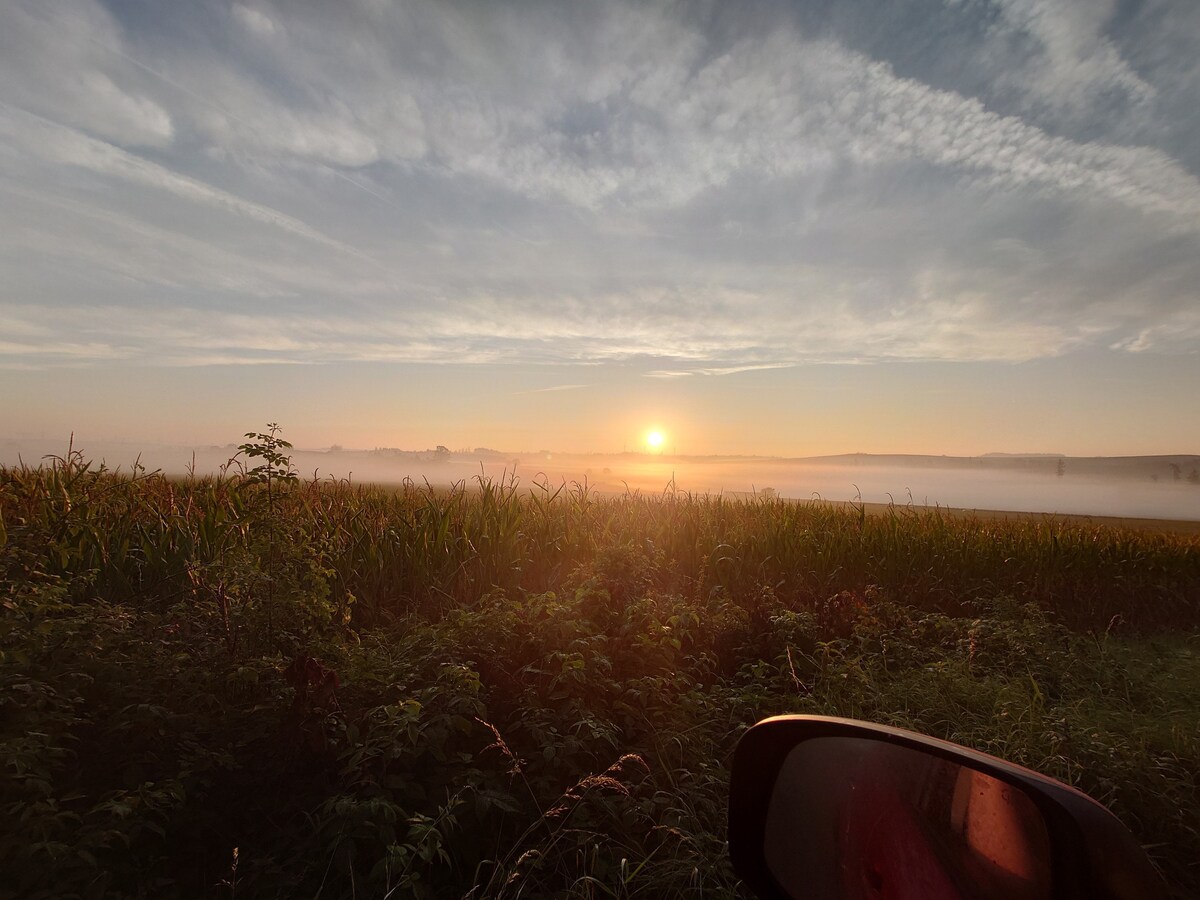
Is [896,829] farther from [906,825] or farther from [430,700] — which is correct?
[430,700]

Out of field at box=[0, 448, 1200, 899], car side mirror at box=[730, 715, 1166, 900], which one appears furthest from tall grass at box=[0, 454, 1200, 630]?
car side mirror at box=[730, 715, 1166, 900]

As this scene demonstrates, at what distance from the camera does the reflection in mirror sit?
1054mm

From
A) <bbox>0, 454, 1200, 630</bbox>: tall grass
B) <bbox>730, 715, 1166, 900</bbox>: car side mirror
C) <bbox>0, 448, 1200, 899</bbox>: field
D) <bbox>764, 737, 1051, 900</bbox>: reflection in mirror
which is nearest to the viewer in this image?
<bbox>730, 715, 1166, 900</bbox>: car side mirror

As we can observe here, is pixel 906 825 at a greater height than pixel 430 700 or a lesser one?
greater

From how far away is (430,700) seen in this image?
12.0 ft

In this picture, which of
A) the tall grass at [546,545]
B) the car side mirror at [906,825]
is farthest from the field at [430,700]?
the car side mirror at [906,825]

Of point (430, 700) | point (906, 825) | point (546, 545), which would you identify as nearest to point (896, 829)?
point (906, 825)

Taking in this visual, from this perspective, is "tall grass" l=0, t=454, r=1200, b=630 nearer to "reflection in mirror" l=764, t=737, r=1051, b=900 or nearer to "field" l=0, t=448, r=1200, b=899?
"field" l=0, t=448, r=1200, b=899

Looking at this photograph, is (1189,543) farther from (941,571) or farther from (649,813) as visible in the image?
(649,813)

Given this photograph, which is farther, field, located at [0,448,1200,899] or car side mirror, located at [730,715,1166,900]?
field, located at [0,448,1200,899]

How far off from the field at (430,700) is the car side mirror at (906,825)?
1.44 meters

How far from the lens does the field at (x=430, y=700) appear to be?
2988mm

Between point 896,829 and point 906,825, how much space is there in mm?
21

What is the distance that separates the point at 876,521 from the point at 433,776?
10641 millimetres
